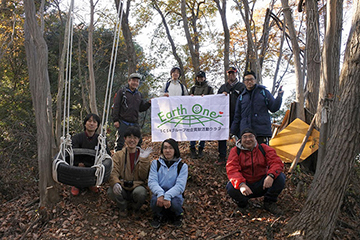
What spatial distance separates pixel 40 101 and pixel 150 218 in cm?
254

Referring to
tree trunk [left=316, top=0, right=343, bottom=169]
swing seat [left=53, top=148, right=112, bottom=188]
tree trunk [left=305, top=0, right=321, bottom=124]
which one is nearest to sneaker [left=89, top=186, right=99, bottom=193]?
swing seat [left=53, top=148, right=112, bottom=188]

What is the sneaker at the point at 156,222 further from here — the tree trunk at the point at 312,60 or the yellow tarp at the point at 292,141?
the tree trunk at the point at 312,60

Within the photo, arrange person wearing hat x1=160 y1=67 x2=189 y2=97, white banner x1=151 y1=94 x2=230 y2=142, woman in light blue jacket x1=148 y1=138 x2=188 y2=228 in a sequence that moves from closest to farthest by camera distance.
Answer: woman in light blue jacket x1=148 y1=138 x2=188 y2=228 < white banner x1=151 y1=94 x2=230 y2=142 < person wearing hat x1=160 y1=67 x2=189 y2=97

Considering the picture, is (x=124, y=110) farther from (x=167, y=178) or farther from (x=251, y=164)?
(x=251, y=164)

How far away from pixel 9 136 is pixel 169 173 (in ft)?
18.0

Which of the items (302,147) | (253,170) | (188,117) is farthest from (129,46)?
(253,170)

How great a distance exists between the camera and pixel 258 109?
5.27 meters

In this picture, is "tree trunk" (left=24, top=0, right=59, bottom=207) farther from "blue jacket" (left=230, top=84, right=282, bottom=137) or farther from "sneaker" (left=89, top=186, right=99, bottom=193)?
"blue jacket" (left=230, top=84, right=282, bottom=137)

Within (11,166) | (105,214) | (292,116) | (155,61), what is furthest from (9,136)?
(155,61)

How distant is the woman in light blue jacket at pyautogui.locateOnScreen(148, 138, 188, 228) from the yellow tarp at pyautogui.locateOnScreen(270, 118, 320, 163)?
2.95 metres

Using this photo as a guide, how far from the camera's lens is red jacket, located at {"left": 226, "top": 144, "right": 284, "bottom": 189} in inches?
178

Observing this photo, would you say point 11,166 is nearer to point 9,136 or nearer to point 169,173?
point 9,136

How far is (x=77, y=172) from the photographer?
3773 mm

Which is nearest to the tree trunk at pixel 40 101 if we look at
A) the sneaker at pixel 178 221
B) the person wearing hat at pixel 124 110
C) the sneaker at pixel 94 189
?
the sneaker at pixel 94 189
